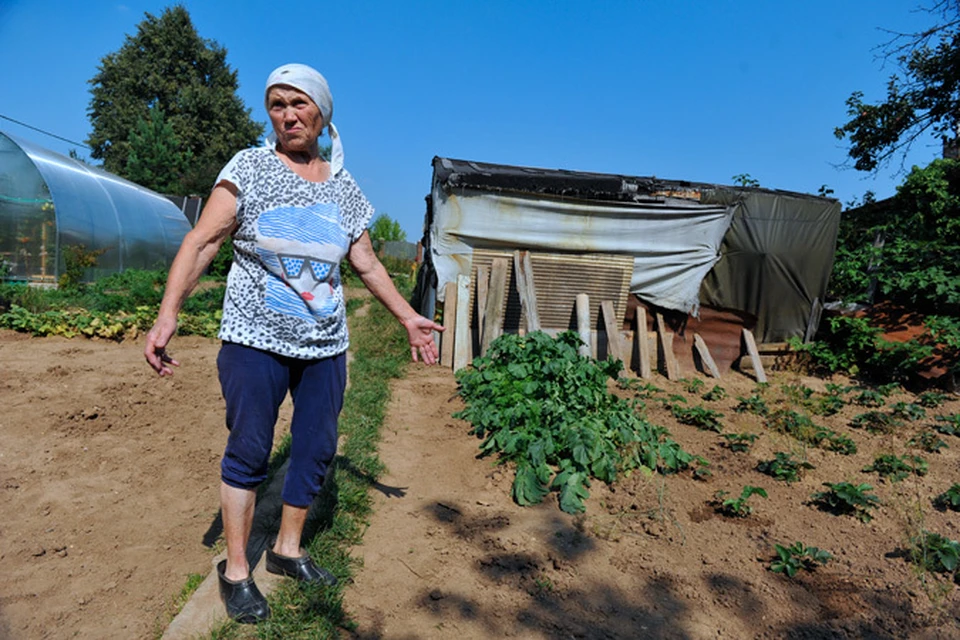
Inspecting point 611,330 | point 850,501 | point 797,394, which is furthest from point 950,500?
point 611,330

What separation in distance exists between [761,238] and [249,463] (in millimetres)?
7744

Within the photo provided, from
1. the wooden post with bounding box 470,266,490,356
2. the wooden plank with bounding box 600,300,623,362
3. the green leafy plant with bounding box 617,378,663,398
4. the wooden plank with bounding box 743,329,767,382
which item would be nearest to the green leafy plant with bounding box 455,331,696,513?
the green leafy plant with bounding box 617,378,663,398

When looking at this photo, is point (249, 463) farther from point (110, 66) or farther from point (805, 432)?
point (110, 66)

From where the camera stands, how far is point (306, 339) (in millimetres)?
2080

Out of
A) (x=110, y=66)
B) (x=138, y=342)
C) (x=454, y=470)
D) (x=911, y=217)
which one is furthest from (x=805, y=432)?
(x=110, y=66)

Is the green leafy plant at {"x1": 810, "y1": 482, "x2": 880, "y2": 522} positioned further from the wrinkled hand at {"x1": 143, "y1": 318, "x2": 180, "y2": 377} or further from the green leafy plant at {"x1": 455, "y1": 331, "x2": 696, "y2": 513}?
the wrinkled hand at {"x1": 143, "y1": 318, "x2": 180, "y2": 377}

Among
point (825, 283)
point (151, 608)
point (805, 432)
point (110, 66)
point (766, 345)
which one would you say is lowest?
point (151, 608)

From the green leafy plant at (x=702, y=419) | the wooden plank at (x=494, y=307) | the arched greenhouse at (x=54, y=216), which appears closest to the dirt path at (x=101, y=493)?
the wooden plank at (x=494, y=307)

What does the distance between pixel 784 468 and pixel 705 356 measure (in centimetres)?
440

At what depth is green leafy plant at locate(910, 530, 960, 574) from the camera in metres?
2.56

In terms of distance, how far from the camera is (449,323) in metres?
7.14

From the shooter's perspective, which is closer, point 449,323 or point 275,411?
point 275,411

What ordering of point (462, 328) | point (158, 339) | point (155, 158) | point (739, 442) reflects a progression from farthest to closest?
point (155, 158) → point (462, 328) → point (739, 442) → point (158, 339)

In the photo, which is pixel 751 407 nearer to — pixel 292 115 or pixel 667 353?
pixel 667 353
